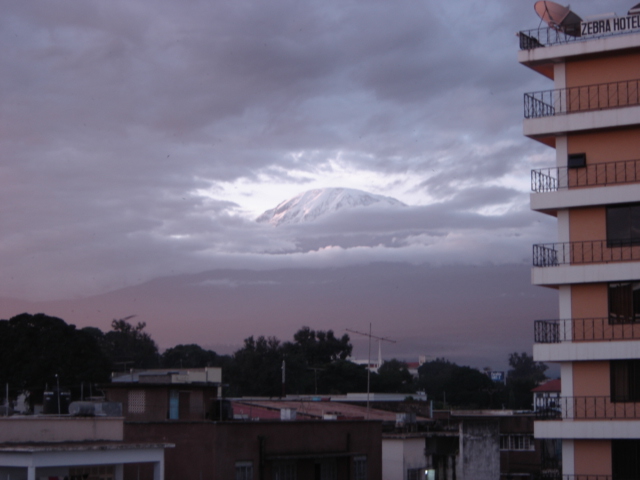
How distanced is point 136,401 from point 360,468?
1108 cm

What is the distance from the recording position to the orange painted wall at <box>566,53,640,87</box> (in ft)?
95.9

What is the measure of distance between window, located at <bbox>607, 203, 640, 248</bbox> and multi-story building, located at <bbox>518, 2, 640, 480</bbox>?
0.11ft

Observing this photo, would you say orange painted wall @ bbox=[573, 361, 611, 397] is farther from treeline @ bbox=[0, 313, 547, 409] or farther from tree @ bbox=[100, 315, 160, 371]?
tree @ bbox=[100, 315, 160, 371]

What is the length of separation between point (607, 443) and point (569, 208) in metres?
8.67

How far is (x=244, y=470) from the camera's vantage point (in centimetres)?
3159

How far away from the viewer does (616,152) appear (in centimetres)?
2925

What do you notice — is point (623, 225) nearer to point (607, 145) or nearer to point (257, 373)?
point (607, 145)

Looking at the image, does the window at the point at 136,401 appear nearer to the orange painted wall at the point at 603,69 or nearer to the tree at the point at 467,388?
the orange painted wall at the point at 603,69

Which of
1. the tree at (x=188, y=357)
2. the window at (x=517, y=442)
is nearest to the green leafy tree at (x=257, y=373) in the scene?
the tree at (x=188, y=357)

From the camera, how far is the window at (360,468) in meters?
37.0

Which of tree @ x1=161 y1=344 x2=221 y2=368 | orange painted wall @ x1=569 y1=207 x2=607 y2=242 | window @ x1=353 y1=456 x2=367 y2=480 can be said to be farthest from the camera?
tree @ x1=161 y1=344 x2=221 y2=368

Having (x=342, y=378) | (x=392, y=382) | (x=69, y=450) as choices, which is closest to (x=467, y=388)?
(x=392, y=382)

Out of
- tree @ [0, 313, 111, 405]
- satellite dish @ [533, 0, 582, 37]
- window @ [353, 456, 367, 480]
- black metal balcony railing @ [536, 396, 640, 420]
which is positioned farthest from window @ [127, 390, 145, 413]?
tree @ [0, 313, 111, 405]

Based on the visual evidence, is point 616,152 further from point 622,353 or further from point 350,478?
point 350,478
